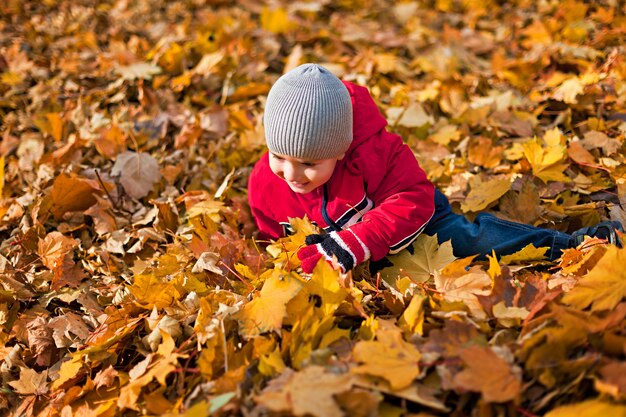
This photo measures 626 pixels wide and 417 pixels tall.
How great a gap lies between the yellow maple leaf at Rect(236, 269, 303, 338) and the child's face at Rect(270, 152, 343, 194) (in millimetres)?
359

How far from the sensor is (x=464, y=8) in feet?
14.2

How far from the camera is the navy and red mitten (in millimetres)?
1841

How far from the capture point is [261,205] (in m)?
2.15

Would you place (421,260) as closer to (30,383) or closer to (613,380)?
(613,380)

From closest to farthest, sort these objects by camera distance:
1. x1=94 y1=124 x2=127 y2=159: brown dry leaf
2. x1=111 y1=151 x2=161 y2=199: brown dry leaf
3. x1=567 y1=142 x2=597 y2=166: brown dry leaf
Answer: x1=567 y1=142 x2=597 y2=166: brown dry leaf → x1=111 y1=151 x2=161 y2=199: brown dry leaf → x1=94 y1=124 x2=127 y2=159: brown dry leaf

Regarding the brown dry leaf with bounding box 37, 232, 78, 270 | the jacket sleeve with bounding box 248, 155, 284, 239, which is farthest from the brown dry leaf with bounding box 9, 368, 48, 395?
the jacket sleeve with bounding box 248, 155, 284, 239

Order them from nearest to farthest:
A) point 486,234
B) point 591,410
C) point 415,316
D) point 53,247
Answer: point 591,410, point 415,316, point 486,234, point 53,247

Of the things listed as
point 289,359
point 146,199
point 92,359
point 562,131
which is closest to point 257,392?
point 289,359

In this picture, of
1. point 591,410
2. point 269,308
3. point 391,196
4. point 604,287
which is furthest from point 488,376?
point 391,196

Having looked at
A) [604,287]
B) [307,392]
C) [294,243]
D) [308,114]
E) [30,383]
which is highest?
[308,114]

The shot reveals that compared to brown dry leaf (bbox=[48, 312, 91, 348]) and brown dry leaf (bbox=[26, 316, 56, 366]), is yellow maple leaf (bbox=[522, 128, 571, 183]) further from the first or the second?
brown dry leaf (bbox=[26, 316, 56, 366])

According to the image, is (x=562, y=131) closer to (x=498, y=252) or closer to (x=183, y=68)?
(x=498, y=252)

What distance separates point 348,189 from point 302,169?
22 centimetres

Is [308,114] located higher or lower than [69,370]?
higher
